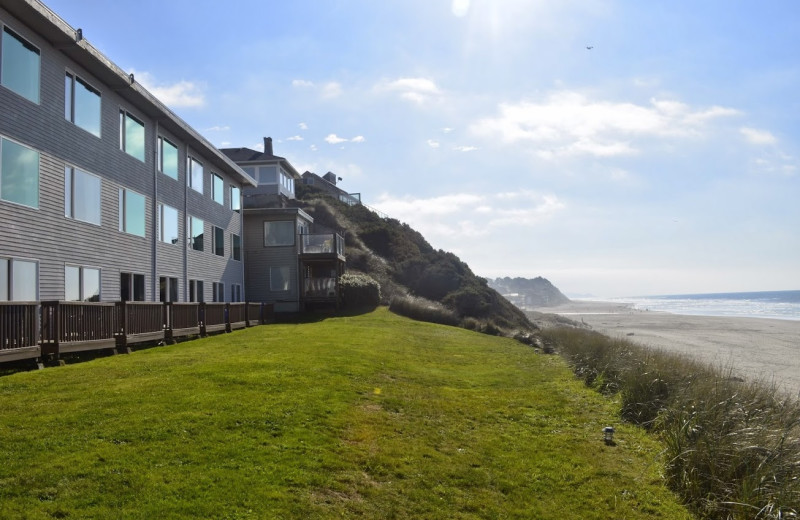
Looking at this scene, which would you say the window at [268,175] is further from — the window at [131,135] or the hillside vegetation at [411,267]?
the window at [131,135]

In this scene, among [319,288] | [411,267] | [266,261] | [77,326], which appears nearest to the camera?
[77,326]

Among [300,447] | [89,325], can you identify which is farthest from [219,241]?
[300,447]

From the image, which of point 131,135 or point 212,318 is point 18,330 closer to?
point 212,318

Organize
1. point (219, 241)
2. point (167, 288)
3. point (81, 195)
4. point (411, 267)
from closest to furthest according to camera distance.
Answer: point (81, 195)
point (167, 288)
point (219, 241)
point (411, 267)

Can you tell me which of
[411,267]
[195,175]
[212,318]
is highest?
[195,175]

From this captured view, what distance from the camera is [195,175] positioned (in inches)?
998

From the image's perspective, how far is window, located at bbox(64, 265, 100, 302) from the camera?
1572 cm

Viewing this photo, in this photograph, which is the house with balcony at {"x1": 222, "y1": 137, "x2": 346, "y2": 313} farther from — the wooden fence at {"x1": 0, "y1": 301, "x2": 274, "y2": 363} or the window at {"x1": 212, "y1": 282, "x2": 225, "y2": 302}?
the wooden fence at {"x1": 0, "y1": 301, "x2": 274, "y2": 363}

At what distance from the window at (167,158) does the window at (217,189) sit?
4297 millimetres

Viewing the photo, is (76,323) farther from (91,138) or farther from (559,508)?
(559,508)

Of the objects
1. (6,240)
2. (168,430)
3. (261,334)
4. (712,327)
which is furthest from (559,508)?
(712,327)

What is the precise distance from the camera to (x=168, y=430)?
274 inches

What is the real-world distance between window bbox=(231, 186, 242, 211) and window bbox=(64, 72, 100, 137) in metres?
13.1

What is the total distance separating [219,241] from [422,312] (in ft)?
35.2
